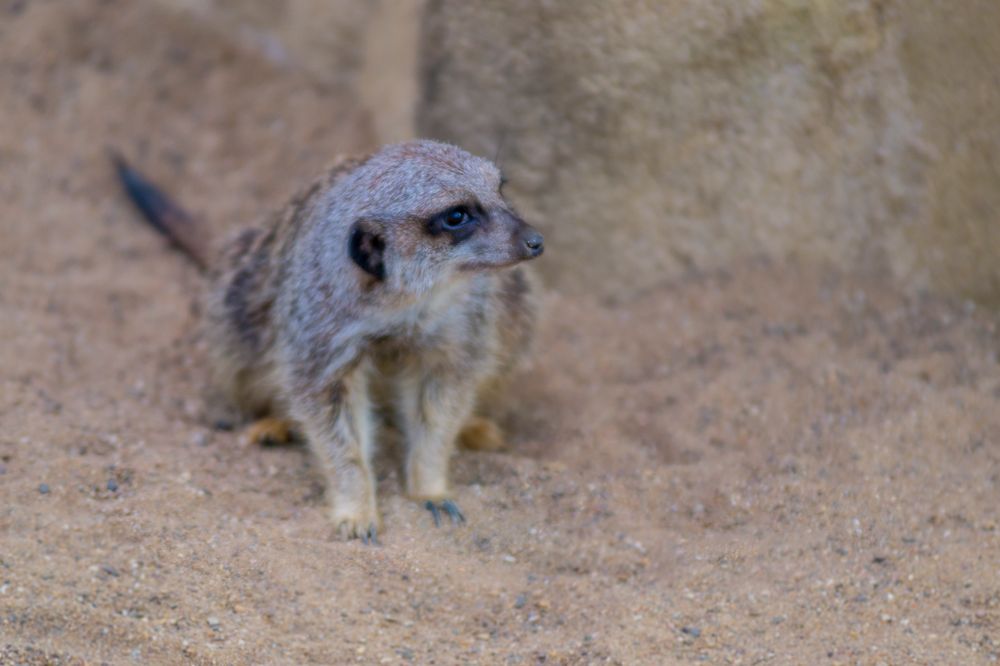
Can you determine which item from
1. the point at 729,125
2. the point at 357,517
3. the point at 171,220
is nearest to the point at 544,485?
the point at 357,517

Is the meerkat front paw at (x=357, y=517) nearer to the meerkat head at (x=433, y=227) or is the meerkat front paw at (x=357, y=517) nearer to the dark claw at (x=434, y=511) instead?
the dark claw at (x=434, y=511)

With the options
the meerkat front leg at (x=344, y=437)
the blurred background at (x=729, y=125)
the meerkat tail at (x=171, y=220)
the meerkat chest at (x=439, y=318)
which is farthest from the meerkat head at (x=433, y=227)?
the meerkat tail at (x=171, y=220)

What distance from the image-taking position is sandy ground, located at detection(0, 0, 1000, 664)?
2488 mm

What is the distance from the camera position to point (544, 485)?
3156 mm

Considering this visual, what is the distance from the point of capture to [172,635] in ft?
7.89

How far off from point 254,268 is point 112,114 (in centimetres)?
175

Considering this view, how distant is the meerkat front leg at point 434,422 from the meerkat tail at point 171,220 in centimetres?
154

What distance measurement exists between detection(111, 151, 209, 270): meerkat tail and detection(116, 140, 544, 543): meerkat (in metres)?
0.90

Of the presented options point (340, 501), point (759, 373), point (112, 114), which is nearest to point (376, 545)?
point (340, 501)

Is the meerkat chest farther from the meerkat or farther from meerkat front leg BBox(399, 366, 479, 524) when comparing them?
meerkat front leg BBox(399, 366, 479, 524)

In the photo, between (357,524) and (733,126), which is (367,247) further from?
(733,126)

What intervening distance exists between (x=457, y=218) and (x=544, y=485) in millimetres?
791

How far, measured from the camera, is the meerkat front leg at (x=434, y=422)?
316 centimetres

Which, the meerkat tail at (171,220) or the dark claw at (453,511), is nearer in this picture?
the dark claw at (453,511)
